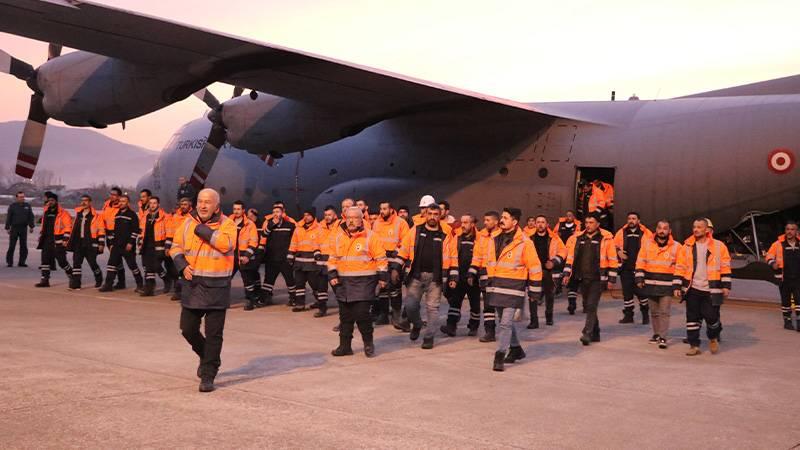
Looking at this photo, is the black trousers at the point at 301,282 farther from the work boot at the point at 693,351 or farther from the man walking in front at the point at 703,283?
the work boot at the point at 693,351

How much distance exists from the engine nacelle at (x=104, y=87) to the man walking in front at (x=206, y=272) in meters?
7.73

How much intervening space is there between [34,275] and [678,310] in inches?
584

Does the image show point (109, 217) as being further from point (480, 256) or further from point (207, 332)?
point (207, 332)

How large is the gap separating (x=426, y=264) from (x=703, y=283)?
367cm

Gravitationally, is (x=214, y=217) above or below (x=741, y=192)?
below

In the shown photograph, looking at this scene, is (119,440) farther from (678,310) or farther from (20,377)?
(678,310)

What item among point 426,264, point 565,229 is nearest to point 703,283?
point 426,264

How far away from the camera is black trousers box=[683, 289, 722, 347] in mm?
9789

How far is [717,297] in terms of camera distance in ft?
32.4

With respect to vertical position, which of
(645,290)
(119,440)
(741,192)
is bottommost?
(119,440)

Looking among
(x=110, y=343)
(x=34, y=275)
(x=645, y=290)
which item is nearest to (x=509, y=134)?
(x=645, y=290)

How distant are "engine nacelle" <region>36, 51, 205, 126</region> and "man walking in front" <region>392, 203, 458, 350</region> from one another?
6288 millimetres

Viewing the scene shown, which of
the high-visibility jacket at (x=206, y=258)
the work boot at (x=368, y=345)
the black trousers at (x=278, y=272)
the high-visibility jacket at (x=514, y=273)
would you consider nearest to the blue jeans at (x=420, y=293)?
the work boot at (x=368, y=345)

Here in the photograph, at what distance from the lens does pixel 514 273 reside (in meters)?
8.66
